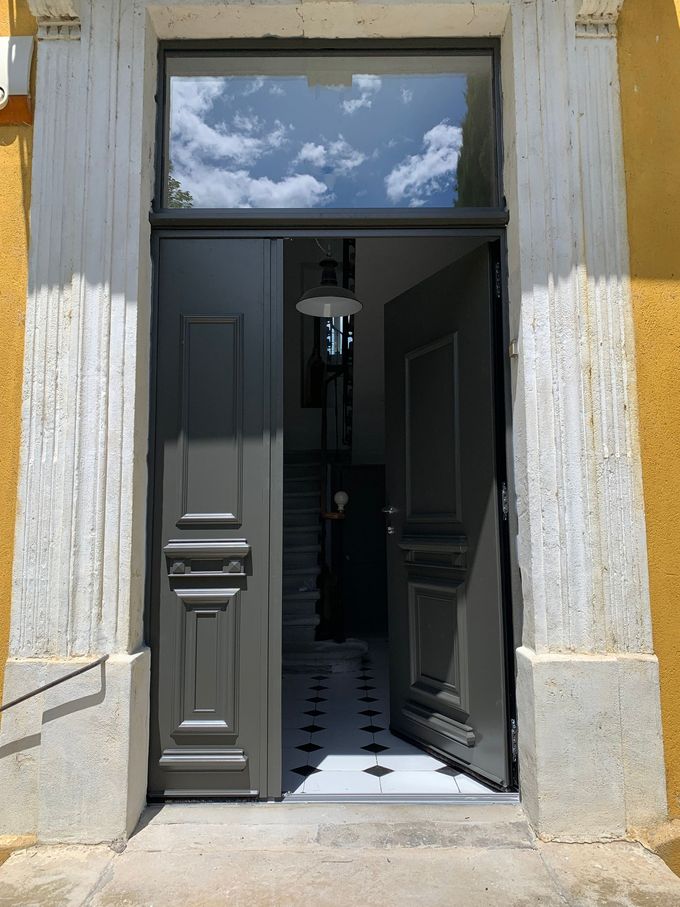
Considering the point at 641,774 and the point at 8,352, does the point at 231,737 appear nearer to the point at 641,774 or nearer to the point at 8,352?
the point at 641,774

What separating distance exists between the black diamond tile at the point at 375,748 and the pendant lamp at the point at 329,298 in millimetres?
2796

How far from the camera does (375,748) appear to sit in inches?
128

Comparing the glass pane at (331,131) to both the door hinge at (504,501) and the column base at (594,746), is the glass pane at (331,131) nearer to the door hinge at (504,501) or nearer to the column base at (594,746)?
the door hinge at (504,501)

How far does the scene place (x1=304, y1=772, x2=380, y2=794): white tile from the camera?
2.68 metres

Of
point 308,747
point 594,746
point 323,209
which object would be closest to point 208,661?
point 308,747

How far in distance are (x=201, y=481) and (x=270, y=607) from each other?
0.57m

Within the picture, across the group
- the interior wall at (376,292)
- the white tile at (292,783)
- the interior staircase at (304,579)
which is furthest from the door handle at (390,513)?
the interior staircase at (304,579)

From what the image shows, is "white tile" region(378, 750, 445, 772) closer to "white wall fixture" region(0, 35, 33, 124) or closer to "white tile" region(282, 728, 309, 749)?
"white tile" region(282, 728, 309, 749)

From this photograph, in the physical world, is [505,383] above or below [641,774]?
above

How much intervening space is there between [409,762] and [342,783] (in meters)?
0.41

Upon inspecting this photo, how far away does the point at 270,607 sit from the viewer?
257cm

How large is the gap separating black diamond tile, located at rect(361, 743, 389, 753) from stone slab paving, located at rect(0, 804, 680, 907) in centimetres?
79

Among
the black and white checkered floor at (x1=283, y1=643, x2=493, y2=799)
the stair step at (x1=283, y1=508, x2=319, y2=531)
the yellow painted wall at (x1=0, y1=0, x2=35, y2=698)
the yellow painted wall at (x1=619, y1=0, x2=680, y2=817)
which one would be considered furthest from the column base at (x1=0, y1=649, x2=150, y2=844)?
the stair step at (x1=283, y1=508, x2=319, y2=531)

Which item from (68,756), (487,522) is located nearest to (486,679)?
(487,522)
